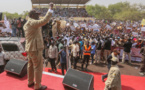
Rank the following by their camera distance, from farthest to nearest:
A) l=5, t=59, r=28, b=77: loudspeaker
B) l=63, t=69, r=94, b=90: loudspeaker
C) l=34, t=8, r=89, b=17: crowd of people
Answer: l=34, t=8, r=89, b=17: crowd of people
l=5, t=59, r=28, b=77: loudspeaker
l=63, t=69, r=94, b=90: loudspeaker

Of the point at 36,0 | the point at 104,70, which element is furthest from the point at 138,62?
the point at 36,0

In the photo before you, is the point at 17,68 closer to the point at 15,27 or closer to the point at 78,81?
the point at 78,81

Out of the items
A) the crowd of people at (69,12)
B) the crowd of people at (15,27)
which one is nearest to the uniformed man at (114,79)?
the crowd of people at (15,27)

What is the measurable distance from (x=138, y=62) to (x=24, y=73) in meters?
8.19

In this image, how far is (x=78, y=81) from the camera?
3.07m

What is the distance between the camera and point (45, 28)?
9977 mm

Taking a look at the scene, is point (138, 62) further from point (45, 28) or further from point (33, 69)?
point (33, 69)

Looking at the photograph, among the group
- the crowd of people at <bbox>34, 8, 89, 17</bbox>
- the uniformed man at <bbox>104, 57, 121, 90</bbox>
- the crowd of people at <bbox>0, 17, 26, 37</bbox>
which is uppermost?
the crowd of people at <bbox>34, 8, 89, 17</bbox>

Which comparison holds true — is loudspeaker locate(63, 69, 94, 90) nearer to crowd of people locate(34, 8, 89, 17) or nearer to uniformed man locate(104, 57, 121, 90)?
uniformed man locate(104, 57, 121, 90)

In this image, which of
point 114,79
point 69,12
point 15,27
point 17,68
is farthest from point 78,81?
point 69,12

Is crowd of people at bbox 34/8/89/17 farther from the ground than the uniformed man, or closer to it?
farther from the ground

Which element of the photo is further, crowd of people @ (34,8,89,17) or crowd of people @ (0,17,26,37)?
crowd of people @ (34,8,89,17)

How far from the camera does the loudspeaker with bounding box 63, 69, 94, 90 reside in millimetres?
2970

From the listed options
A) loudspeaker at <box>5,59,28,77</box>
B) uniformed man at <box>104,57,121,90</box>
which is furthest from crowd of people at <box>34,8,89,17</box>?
uniformed man at <box>104,57,121,90</box>
